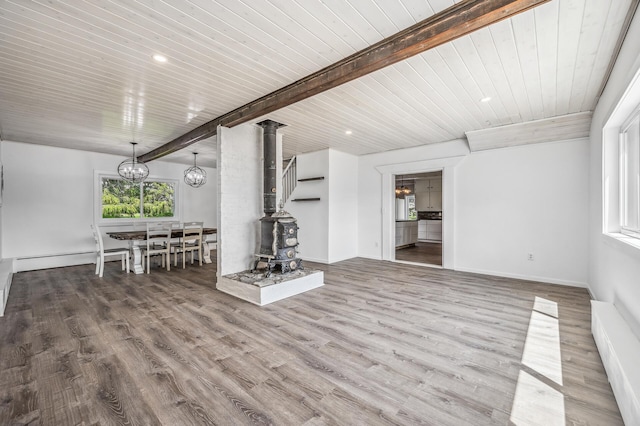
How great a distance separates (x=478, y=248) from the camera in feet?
17.2

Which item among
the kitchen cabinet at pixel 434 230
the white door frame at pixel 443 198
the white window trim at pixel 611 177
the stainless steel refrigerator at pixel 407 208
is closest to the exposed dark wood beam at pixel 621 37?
the white window trim at pixel 611 177

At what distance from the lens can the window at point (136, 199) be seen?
22.3 ft

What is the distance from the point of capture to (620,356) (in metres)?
1.67

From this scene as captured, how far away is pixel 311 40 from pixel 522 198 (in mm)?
4458

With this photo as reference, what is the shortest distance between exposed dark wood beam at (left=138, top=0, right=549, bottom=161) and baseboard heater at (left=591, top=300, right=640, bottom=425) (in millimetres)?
2177

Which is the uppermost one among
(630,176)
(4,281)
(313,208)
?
(630,176)

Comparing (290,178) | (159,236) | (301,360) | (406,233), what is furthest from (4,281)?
(406,233)

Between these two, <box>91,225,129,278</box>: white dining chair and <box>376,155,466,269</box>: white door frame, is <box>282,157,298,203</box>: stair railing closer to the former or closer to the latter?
<box>376,155,466,269</box>: white door frame

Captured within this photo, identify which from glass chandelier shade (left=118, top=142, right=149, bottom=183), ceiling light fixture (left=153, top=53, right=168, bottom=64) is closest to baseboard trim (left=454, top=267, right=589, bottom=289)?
ceiling light fixture (left=153, top=53, right=168, bottom=64)

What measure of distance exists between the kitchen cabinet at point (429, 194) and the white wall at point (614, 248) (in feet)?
19.4

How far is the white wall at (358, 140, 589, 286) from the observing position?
4352 millimetres

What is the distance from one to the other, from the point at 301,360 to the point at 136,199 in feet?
23.0

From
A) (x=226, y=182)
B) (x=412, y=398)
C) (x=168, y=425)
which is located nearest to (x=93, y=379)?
(x=168, y=425)

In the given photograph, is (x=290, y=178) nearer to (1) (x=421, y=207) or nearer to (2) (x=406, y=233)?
(2) (x=406, y=233)
